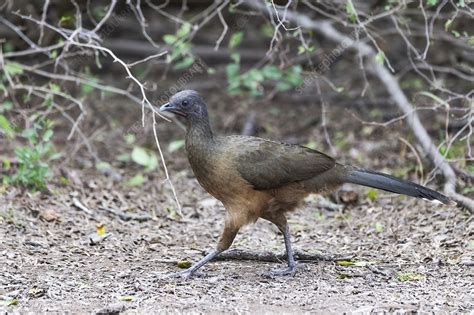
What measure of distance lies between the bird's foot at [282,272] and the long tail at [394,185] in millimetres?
805

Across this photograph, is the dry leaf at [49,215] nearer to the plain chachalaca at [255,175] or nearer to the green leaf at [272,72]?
the plain chachalaca at [255,175]

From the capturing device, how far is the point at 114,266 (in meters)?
5.12

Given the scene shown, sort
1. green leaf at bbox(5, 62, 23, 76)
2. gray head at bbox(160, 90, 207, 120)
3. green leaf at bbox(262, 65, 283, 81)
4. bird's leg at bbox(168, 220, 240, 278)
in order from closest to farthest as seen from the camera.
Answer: bird's leg at bbox(168, 220, 240, 278) < gray head at bbox(160, 90, 207, 120) < green leaf at bbox(5, 62, 23, 76) < green leaf at bbox(262, 65, 283, 81)

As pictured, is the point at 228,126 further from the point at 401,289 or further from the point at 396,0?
the point at 401,289

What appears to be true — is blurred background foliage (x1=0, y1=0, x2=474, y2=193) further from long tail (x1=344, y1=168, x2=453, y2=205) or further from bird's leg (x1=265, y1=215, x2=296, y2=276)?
bird's leg (x1=265, y1=215, x2=296, y2=276)

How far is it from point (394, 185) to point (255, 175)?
3.44ft

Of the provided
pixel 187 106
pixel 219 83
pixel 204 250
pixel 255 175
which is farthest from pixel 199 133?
pixel 219 83

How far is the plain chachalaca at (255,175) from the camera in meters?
4.98

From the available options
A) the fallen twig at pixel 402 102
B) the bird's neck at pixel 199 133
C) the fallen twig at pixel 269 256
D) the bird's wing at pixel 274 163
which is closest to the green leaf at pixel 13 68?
the fallen twig at pixel 402 102

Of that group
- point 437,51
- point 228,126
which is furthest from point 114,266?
point 437,51

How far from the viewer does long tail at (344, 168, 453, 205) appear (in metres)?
5.23

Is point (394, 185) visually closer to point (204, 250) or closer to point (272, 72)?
point (204, 250)

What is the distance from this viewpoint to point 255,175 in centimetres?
502

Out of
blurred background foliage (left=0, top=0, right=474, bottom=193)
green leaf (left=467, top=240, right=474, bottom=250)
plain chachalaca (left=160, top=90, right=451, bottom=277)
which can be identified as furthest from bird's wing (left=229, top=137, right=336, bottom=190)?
blurred background foliage (left=0, top=0, right=474, bottom=193)
